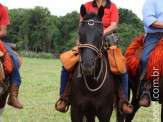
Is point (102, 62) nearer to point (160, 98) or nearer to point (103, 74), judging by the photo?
point (103, 74)

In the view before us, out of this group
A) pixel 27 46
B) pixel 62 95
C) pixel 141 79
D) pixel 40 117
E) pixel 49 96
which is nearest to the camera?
pixel 62 95

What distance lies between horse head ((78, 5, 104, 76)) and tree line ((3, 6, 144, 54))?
73718 mm

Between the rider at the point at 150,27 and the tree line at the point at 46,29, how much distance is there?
72155mm

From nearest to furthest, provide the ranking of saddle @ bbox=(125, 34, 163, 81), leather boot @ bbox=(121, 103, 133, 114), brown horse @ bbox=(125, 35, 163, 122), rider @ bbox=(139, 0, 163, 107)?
leather boot @ bbox=(121, 103, 133, 114)
saddle @ bbox=(125, 34, 163, 81)
brown horse @ bbox=(125, 35, 163, 122)
rider @ bbox=(139, 0, 163, 107)

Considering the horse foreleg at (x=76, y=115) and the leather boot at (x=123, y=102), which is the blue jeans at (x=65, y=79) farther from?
the horse foreleg at (x=76, y=115)

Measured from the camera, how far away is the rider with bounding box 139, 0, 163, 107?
21.3ft

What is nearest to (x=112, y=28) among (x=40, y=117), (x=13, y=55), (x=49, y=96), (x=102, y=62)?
(x=102, y=62)

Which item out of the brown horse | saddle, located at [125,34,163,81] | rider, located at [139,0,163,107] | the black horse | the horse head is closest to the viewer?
the horse head

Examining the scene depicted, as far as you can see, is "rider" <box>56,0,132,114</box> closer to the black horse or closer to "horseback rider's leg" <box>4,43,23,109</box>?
the black horse

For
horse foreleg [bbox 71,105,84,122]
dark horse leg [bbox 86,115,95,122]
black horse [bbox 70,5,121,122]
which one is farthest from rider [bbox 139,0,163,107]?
horse foreleg [bbox 71,105,84,122]

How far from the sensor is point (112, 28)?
6266mm

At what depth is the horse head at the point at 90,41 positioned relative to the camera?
16.0 feet

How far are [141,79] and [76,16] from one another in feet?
268

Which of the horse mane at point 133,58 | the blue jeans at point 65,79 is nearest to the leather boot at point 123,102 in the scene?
the blue jeans at point 65,79
